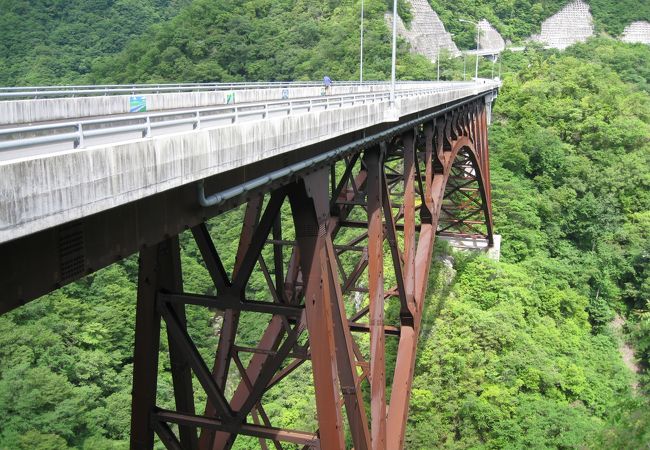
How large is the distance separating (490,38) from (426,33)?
68.7 ft

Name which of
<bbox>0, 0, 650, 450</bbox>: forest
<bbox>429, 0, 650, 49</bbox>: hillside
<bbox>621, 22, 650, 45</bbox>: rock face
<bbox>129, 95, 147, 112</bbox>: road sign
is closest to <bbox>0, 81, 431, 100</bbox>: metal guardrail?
<bbox>129, 95, 147, 112</bbox>: road sign

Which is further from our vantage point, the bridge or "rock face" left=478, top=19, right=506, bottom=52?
"rock face" left=478, top=19, right=506, bottom=52

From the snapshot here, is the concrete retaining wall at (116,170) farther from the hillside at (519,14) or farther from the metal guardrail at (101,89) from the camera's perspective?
the hillside at (519,14)

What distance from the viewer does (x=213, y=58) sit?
206ft

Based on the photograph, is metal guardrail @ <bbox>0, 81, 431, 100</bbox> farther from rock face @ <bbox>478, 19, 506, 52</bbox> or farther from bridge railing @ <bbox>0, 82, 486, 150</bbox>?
rock face @ <bbox>478, 19, 506, 52</bbox>

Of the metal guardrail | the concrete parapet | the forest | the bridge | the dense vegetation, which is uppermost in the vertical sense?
the dense vegetation

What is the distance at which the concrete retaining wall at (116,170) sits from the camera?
3.46m

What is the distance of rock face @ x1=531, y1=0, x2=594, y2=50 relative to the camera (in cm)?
10212

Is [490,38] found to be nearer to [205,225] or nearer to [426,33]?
[426,33]

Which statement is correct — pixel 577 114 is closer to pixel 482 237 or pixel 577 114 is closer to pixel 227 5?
pixel 482 237

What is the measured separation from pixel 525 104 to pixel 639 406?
34007mm

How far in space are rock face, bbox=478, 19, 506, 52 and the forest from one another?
133 ft

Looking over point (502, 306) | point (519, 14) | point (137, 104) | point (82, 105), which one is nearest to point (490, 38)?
point (519, 14)

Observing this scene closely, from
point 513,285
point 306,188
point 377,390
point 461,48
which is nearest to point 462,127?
point 513,285
